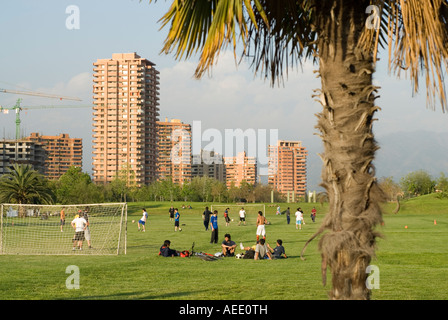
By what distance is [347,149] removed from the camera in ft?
16.8

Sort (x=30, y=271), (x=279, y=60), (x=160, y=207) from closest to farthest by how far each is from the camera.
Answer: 1. (x=279, y=60)
2. (x=30, y=271)
3. (x=160, y=207)

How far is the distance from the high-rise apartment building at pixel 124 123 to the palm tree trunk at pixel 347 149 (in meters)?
189

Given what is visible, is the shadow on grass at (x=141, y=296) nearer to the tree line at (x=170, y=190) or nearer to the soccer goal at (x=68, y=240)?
the soccer goal at (x=68, y=240)

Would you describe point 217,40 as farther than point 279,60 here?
No

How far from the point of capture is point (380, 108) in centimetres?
513

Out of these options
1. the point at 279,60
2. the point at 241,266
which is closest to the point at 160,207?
the point at 241,266

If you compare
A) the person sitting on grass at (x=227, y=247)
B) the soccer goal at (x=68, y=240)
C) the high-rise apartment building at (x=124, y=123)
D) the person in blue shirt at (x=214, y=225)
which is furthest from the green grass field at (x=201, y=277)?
the high-rise apartment building at (x=124, y=123)

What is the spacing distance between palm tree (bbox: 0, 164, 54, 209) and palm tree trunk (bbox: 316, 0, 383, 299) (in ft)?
212

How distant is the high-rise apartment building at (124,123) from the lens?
19388 cm

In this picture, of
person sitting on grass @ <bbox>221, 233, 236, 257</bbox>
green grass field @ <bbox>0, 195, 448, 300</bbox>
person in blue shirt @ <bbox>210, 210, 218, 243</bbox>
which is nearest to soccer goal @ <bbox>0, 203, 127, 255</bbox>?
green grass field @ <bbox>0, 195, 448, 300</bbox>
